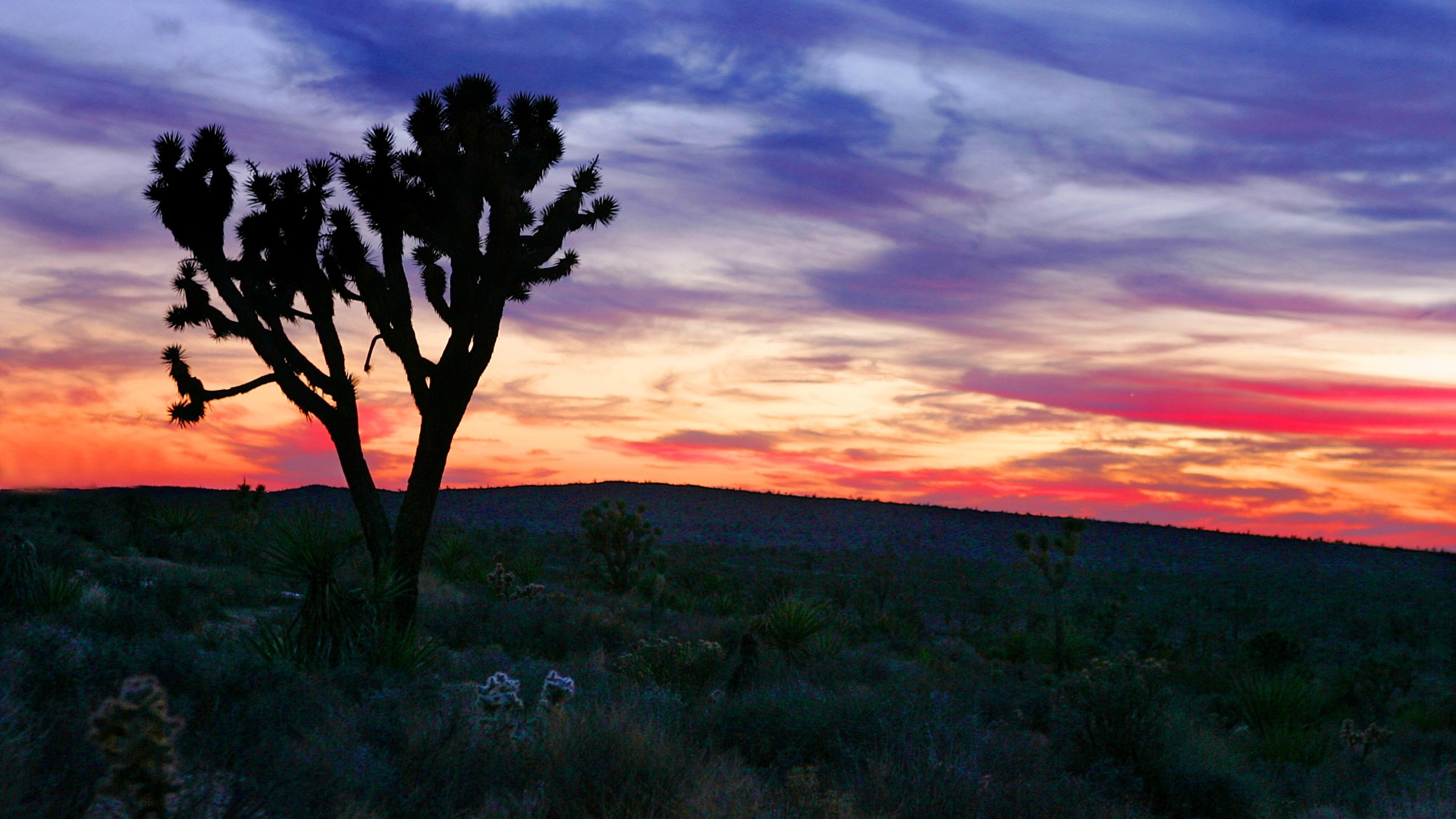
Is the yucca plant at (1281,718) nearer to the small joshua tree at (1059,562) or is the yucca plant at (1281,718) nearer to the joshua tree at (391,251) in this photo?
the small joshua tree at (1059,562)

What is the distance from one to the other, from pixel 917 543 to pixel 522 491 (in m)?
33.9

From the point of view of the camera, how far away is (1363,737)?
14008mm

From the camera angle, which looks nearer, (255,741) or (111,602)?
(255,741)

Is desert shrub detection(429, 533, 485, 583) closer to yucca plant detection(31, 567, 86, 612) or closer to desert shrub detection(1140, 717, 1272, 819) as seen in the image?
yucca plant detection(31, 567, 86, 612)

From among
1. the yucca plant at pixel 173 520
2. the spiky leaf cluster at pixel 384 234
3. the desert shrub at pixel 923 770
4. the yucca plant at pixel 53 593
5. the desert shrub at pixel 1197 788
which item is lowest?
the desert shrub at pixel 1197 788

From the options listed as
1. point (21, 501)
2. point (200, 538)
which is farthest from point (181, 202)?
point (21, 501)

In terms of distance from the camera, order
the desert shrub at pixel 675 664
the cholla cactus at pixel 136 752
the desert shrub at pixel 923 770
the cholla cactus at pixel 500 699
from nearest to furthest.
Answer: the cholla cactus at pixel 136 752 < the desert shrub at pixel 923 770 < the cholla cactus at pixel 500 699 < the desert shrub at pixel 675 664

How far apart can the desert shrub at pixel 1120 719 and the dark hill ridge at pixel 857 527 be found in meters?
46.9

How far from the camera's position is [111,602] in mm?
14133

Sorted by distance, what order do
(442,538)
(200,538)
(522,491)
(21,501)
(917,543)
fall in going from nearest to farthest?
(200,538) → (21,501) → (442,538) → (917,543) → (522,491)

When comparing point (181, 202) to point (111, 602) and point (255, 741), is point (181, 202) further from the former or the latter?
point (255, 741)

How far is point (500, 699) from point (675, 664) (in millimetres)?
5533

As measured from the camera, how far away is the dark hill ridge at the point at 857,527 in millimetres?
60375

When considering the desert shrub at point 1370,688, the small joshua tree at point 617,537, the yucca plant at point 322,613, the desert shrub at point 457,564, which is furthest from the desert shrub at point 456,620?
the desert shrub at point 1370,688
